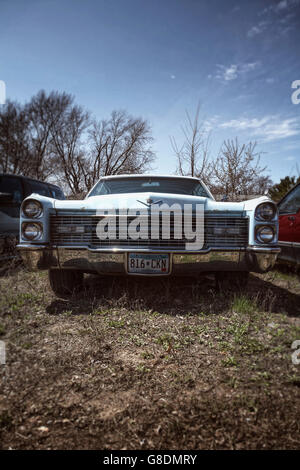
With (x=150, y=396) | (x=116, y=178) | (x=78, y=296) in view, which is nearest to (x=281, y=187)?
(x=116, y=178)

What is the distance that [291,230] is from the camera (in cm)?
356

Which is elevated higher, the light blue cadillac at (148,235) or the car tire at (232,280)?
the light blue cadillac at (148,235)

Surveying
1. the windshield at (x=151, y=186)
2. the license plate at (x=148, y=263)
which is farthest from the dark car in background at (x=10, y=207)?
the license plate at (x=148, y=263)

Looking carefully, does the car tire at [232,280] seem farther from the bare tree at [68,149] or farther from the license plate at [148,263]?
the bare tree at [68,149]

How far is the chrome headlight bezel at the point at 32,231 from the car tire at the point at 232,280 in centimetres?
204

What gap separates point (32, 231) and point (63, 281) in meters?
0.70

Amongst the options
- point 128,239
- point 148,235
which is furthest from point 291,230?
point 128,239

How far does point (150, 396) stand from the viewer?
1.58 m

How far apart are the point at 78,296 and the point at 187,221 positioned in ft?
5.13

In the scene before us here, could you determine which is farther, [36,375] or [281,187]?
[281,187]

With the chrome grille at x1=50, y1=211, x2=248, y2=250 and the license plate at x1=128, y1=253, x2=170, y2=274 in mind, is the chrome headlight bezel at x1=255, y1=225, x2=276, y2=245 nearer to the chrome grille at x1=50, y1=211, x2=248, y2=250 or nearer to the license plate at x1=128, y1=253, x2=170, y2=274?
the chrome grille at x1=50, y1=211, x2=248, y2=250

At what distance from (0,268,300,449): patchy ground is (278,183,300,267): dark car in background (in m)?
0.72

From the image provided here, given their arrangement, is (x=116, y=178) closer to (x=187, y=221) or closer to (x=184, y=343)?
(x=187, y=221)

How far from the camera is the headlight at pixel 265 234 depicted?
2701 millimetres
